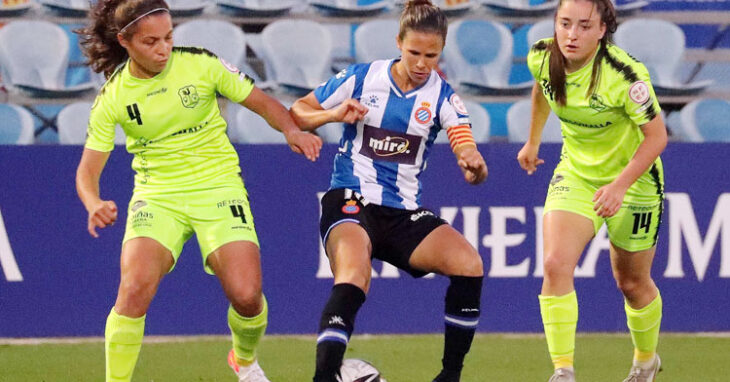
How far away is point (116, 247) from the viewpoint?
7.76 metres

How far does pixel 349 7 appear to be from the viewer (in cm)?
949

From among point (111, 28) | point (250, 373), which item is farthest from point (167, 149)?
point (250, 373)

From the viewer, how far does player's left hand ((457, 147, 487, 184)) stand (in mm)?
5074

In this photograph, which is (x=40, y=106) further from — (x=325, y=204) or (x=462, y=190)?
(x=325, y=204)

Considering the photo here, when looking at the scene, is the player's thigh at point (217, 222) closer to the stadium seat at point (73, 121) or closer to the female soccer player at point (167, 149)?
the female soccer player at point (167, 149)

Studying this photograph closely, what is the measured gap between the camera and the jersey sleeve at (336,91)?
5445mm

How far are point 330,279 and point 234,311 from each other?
7.29 ft

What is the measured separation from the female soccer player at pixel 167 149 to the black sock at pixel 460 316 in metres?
0.85

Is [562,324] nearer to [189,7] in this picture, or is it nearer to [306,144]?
[306,144]

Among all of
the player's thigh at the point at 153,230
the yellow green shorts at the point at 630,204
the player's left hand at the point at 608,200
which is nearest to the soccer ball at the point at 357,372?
the player's thigh at the point at 153,230

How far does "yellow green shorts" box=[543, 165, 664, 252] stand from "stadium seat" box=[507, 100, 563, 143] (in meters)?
3.37

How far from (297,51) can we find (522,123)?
1782 millimetres

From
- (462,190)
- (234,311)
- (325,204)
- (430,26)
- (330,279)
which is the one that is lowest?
(330,279)

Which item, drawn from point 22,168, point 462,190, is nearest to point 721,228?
point 462,190
